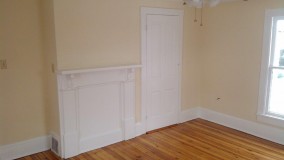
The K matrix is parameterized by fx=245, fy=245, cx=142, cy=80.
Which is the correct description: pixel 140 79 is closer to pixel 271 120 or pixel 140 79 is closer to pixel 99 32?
pixel 99 32

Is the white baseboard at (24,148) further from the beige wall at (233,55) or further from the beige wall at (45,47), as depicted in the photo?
the beige wall at (233,55)

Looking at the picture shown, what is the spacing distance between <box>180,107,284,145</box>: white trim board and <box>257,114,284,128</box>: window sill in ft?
0.27

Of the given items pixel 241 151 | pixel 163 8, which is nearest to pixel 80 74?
pixel 163 8

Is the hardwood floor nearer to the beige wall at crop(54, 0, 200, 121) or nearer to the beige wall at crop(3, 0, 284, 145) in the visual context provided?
the beige wall at crop(3, 0, 284, 145)

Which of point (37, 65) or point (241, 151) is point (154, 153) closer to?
point (241, 151)

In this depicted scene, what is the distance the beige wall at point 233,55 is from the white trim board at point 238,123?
0.32ft

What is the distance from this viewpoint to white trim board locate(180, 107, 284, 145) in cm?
386

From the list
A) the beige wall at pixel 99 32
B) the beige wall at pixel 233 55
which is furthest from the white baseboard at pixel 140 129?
the beige wall at pixel 233 55

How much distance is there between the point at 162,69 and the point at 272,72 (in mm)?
1751

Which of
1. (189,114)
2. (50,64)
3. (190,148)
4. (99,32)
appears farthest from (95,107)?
(189,114)

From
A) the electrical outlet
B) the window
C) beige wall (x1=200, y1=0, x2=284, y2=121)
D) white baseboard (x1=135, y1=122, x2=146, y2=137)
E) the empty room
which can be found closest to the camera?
the electrical outlet

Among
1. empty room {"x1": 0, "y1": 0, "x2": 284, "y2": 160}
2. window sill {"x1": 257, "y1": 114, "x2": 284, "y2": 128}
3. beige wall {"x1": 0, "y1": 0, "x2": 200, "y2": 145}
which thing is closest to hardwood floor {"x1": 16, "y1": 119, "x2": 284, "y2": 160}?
empty room {"x1": 0, "y1": 0, "x2": 284, "y2": 160}

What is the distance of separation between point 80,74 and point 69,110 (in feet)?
1.68

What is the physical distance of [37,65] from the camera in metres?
3.40
